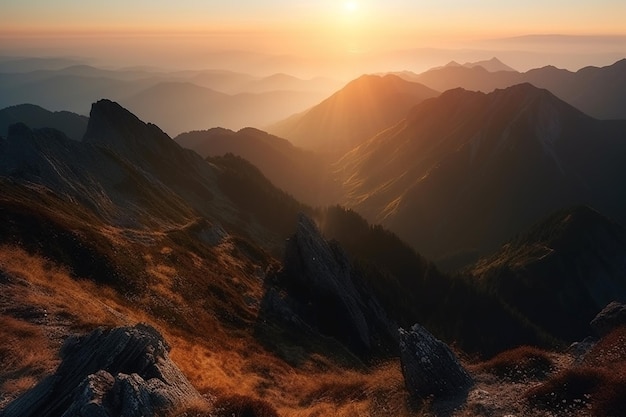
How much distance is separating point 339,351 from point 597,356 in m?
Answer: 32.7

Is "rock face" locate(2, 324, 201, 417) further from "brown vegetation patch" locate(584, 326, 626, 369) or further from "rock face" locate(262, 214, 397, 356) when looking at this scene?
"rock face" locate(262, 214, 397, 356)

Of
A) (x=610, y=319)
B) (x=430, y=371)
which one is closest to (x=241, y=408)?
(x=430, y=371)

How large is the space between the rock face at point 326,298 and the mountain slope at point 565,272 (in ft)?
325

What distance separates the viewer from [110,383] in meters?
20.9

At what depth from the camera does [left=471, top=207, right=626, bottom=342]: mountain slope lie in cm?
16188

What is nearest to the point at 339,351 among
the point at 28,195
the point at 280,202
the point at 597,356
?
the point at 597,356

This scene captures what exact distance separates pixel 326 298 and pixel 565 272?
141 m

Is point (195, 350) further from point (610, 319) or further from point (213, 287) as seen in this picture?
point (610, 319)

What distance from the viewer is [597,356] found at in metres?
29.2

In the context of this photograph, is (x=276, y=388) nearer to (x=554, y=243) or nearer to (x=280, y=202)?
(x=280, y=202)

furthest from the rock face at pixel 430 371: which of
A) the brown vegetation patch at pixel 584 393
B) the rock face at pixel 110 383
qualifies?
the rock face at pixel 110 383

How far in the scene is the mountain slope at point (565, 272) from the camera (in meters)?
162

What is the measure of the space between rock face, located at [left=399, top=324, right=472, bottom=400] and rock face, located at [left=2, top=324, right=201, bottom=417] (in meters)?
14.0

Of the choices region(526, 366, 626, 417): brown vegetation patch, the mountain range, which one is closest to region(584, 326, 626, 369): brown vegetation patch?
the mountain range
